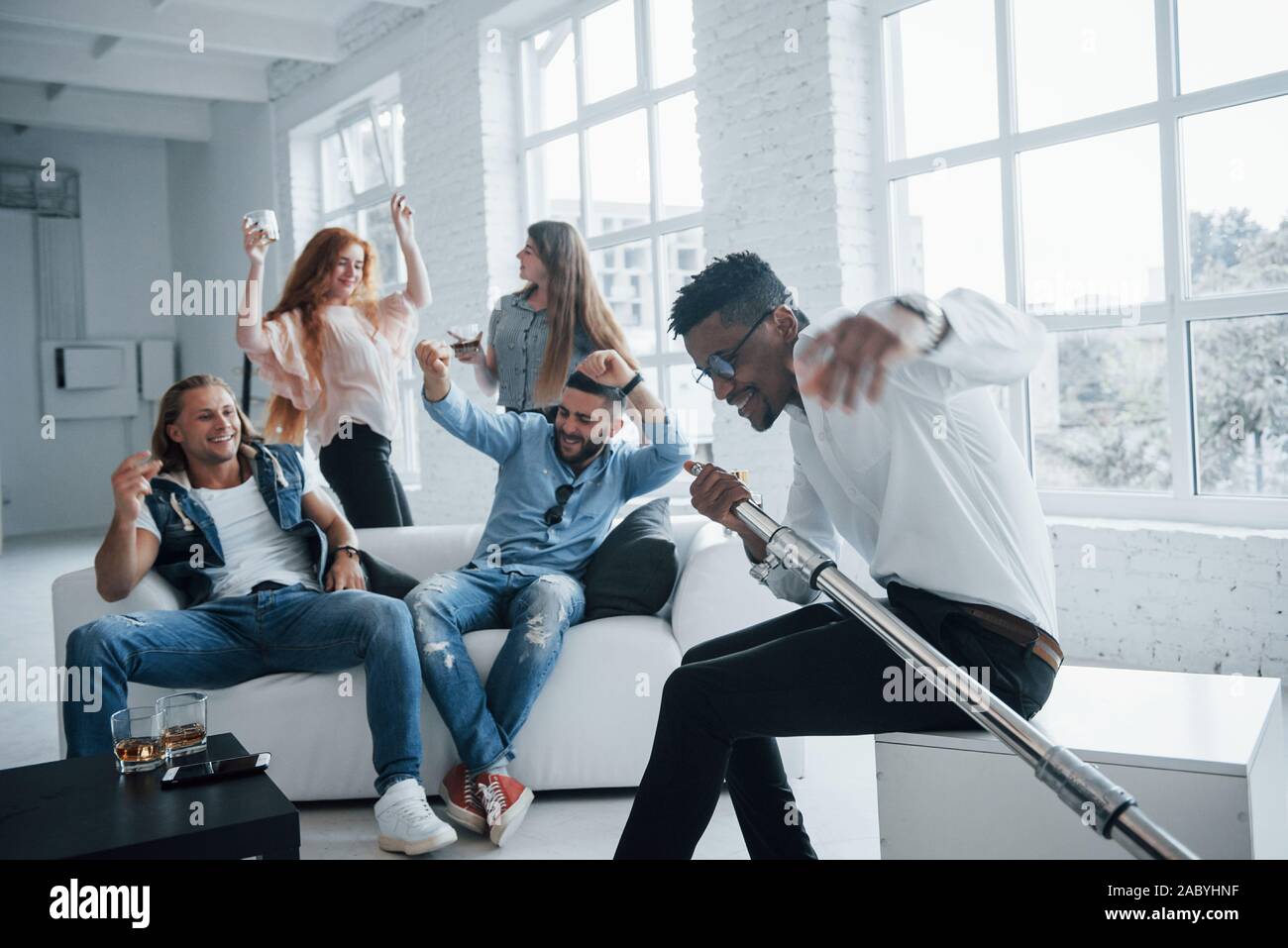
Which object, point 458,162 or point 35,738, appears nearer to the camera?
point 35,738

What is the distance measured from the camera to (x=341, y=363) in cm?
389

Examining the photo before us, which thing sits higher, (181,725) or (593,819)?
(181,725)

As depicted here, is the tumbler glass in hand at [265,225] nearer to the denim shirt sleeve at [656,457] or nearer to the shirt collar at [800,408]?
the denim shirt sleeve at [656,457]

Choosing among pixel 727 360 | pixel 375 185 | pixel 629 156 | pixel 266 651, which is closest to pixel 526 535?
pixel 266 651

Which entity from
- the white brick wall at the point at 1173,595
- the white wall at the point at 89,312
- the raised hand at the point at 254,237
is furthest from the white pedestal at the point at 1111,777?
the white wall at the point at 89,312

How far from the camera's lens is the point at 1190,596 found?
3549 mm

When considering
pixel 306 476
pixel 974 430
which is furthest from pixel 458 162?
pixel 974 430

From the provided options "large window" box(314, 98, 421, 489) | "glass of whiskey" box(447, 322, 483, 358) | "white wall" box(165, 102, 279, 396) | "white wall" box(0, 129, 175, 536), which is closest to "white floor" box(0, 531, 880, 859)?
"glass of whiskey" box(447, 322, 483, 358)

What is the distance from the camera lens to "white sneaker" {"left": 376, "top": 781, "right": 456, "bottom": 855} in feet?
7.75

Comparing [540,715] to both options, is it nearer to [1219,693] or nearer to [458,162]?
[1219,693]

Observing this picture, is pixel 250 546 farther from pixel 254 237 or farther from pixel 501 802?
pixel 254 237

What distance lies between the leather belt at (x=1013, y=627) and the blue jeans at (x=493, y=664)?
1.30 metres

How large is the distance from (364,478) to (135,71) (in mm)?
6012
